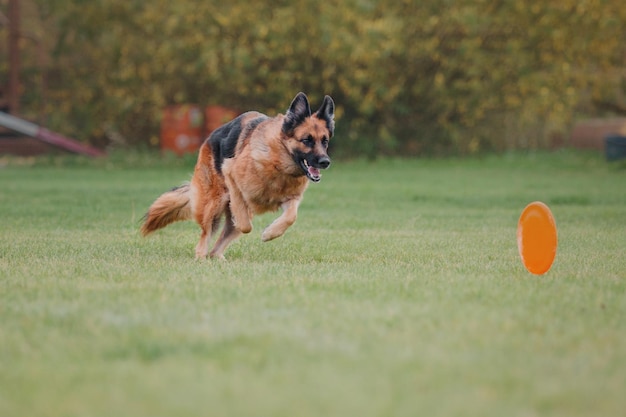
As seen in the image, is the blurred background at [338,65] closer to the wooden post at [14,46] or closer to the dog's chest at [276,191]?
the wooden post at [14,46]

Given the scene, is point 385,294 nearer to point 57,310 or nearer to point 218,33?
point 57,310

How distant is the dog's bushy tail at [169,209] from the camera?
Answer: 9492mm

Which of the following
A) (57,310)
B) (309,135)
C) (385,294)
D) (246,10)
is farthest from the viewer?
(246,10)

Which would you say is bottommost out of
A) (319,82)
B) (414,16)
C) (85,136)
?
(85,136)

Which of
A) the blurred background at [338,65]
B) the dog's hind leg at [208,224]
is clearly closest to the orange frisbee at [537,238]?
the dog's hind leg at [208,224]

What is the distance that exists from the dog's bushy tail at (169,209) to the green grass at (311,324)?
0.85 ft

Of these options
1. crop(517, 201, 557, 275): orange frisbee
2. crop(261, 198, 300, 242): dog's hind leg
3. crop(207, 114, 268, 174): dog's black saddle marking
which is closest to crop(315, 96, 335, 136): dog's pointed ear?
crop(207, 114, 268, 174): dog's black saddle marking

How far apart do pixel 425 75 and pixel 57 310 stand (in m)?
21.8

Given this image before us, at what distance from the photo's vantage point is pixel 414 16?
25.8 metres

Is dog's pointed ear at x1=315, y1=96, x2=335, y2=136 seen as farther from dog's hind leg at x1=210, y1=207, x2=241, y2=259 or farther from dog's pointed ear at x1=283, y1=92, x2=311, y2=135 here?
dog's hind leg at x1=210, y1=207, x2=241, y2=259

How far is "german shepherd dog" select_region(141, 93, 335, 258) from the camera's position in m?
8.74

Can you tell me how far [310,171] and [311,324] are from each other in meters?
3.51

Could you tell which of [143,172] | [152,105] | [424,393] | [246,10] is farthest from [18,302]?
[152,105]

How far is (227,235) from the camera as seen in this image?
9344mm
